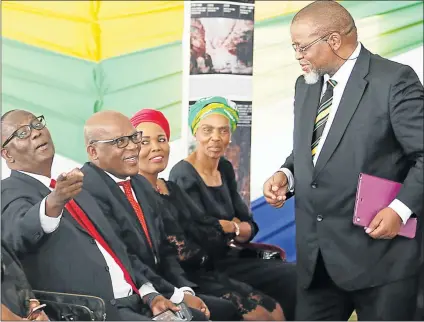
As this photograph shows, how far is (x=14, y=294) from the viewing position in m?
3.09

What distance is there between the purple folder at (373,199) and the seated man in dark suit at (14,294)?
1251 mm

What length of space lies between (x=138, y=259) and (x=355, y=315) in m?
0.94

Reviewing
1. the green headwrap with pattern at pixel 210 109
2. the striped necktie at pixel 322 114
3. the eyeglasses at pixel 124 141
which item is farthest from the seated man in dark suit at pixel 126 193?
the striped necktie at pixel 322 114

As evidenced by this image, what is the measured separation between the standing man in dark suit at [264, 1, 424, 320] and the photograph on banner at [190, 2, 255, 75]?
1.48ft

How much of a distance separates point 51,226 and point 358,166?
46.6 inches

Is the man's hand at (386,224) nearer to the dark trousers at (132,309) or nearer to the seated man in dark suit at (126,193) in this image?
the seated man in dark suit at (126,193)

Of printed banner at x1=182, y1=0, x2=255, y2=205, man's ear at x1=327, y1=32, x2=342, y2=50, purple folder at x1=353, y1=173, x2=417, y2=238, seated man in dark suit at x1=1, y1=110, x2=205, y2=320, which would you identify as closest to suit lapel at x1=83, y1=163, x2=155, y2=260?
seated man in dark suit at x1=1, y1=110, x2=205, y2=320

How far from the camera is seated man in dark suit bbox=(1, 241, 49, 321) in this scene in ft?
10.1

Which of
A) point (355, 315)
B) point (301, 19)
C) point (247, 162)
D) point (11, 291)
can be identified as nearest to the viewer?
point (11, 291)

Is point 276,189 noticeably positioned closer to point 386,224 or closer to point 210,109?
point 386,224

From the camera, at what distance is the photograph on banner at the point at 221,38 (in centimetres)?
369

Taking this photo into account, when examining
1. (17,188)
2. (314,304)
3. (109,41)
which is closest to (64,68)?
(109,41)

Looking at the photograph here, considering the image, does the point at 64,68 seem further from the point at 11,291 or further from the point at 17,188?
the point at 11,291

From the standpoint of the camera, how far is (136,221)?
11.4 ft
